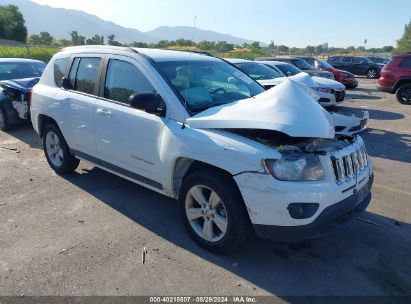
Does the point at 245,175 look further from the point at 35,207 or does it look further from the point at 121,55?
the point at 35,207

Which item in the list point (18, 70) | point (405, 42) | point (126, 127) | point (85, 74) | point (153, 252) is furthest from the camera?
point (405, 42)

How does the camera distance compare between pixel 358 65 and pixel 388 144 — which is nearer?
pixel 388 144

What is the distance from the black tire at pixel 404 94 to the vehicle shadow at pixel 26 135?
474 inches

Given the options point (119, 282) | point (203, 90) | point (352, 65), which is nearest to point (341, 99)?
point (203, 90)

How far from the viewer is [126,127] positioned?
4066mm

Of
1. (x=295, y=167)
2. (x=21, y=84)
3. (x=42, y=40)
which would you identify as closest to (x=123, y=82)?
(x=295, y=167)

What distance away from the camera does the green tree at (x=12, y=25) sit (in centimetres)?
7021

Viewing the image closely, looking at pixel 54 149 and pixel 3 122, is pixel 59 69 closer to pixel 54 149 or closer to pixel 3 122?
pixel 54 149

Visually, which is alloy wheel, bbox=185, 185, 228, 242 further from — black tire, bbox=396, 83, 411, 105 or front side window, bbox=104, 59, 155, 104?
black tire, bbox=396, 83, 411, 105

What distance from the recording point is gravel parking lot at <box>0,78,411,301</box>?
3070 millimetres

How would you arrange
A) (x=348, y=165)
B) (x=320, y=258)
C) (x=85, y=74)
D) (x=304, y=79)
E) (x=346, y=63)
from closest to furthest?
(x=348, y=165)
(x=320, y=258)
(x=85, y=74)
(x=304, y=79)
(x=346, y=63)

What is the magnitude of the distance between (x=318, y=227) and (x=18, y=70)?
885 centimetres

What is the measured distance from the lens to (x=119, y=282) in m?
3.12

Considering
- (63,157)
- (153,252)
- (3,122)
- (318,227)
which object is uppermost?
(318,227)
